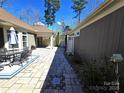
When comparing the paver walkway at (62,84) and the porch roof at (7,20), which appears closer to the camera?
the paver walkway at (62,84)

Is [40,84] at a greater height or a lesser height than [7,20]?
lesser

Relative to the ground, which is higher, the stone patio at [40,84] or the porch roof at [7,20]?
the porch roof at [7,20]

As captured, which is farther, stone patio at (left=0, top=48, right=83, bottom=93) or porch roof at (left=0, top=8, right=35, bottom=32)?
porch roof at (left=0, top=8, right=35, bottom=32)

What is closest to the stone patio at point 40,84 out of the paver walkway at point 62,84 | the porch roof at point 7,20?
the paver walkway at point 62,84

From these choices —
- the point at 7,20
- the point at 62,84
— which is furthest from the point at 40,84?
the point at 7,20

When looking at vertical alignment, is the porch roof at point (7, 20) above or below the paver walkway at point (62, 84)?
above

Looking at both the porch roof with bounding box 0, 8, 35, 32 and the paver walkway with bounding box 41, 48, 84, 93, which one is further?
the porch roof with bounding box 0, 8, 35, 32

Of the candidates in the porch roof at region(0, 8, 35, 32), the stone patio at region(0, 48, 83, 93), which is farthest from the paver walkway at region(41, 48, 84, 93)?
the porch roof at region(0, 8, 35, 32)

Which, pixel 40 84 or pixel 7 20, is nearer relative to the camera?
pixel 40 84

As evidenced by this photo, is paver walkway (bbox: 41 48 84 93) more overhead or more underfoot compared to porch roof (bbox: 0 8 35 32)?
more underfoot

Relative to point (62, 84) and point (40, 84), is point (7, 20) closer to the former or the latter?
point (40, 84)

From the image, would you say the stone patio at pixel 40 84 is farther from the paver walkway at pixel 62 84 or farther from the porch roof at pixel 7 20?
the porch roof at pixel 7 20

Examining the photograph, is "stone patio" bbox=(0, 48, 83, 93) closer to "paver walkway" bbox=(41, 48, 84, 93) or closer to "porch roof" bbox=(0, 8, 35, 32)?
"paver walkway" bbox=(41, 48, 84, 93)

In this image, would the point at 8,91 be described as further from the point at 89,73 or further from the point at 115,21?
the point at 115,21
